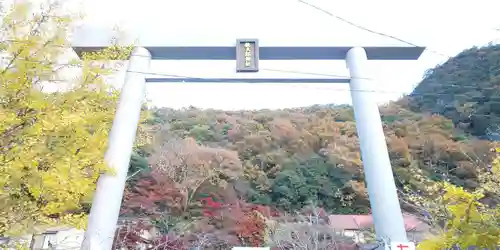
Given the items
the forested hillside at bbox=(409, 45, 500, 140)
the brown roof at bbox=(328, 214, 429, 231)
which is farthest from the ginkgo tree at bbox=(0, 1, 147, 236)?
the forested hillside at bbox=(409, 45, 500, 140)

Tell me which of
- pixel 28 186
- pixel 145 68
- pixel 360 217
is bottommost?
pixel 28 186

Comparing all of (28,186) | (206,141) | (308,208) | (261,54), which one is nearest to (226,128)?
(206,141)

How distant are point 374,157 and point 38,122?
11.3 feet

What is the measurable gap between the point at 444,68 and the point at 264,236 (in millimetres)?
12664

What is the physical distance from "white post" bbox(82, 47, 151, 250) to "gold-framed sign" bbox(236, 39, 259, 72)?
50.5 inches

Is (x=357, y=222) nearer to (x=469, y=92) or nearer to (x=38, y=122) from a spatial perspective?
→ (x=469, y=92)

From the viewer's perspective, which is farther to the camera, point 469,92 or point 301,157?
point 469,92

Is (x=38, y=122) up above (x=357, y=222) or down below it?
below

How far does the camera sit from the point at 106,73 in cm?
290

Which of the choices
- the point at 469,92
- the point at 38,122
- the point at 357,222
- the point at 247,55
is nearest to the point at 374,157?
the point at 247,55

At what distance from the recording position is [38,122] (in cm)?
232

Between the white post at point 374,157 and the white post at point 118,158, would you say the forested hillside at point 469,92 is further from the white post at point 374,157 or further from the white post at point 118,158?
the white post at point 118,158

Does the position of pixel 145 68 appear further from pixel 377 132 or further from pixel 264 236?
pixel 264 236

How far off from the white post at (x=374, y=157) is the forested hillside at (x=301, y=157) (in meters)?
5.22
